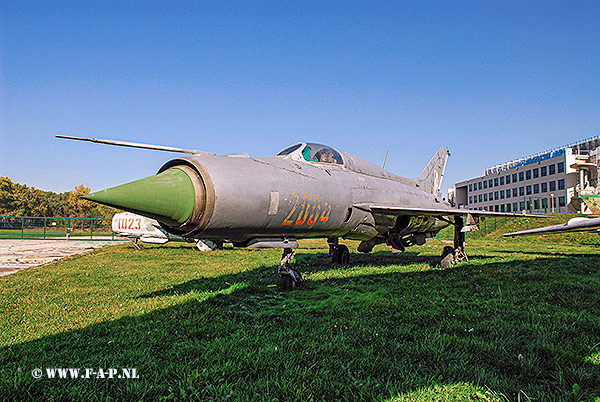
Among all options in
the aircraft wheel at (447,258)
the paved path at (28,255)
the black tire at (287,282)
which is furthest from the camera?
the paved path at (28,255)

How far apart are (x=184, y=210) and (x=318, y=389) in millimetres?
2650

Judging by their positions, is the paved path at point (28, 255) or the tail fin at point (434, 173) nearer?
the paved path at point (28, 255)

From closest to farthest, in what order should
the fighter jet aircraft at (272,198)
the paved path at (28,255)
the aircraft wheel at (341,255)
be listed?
the fighter jet aircraft at (272,198), the aircraft wheel at (341,255), the paved path at (28,255)

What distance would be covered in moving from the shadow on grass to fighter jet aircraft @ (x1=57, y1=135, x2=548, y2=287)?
4.00 ft

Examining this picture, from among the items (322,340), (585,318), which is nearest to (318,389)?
(322,340)

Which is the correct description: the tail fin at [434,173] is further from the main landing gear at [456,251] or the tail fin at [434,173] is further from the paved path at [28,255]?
the paved path at [28,255]

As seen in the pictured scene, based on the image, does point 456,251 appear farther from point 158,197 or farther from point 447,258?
point 158,197

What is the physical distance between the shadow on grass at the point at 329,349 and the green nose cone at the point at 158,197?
1.38 m

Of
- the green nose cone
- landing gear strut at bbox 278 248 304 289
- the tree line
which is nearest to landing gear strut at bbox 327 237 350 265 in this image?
landing gear strut at bbox 278 248 304 289

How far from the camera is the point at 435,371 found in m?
2.96

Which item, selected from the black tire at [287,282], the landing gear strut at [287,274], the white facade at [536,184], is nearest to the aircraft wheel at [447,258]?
the landing gear strut at [287,274]

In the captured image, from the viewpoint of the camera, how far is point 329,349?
11.2 feet

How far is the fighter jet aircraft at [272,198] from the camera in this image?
13.8ft

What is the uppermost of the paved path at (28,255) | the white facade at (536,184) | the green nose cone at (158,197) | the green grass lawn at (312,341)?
the white facade at (536,184)
